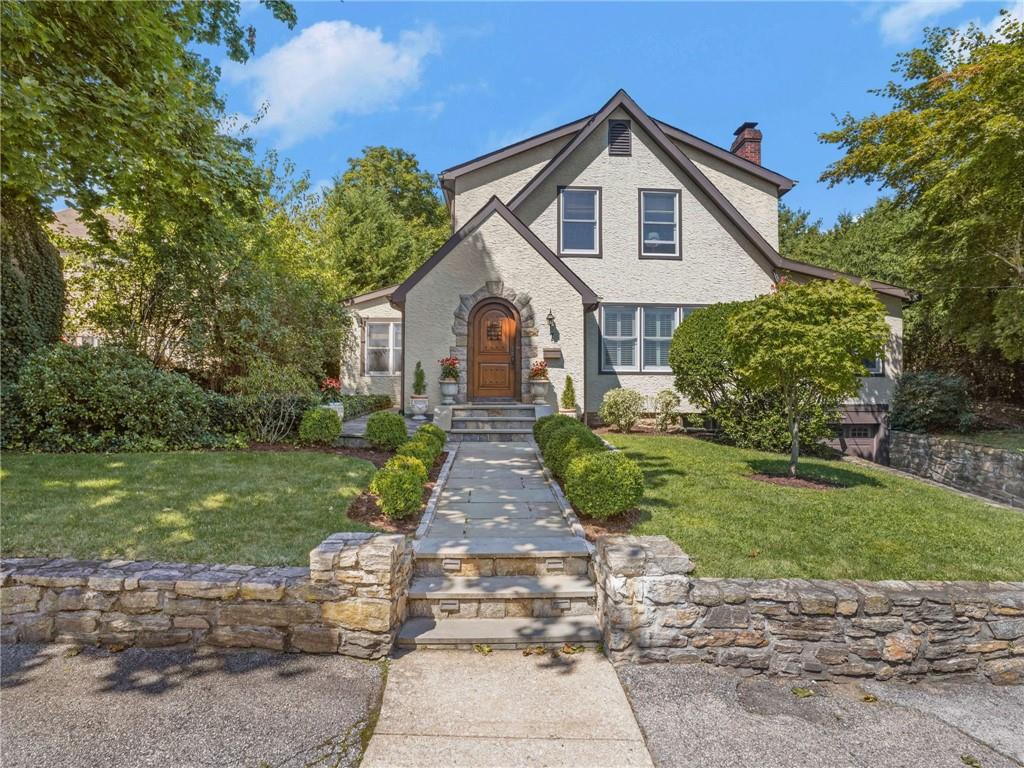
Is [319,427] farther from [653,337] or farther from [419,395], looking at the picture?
[653,337]

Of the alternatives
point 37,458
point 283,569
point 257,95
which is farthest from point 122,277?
point 283,569

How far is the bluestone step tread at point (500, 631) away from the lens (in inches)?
148

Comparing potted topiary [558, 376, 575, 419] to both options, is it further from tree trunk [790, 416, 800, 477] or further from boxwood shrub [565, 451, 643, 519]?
boxwood shrub [565, 451, 643, 519]

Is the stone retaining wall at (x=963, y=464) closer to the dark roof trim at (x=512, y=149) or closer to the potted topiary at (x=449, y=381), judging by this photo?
the potted topiary at (x=449, y=381)

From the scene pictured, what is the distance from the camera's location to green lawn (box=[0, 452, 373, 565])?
14.1ft

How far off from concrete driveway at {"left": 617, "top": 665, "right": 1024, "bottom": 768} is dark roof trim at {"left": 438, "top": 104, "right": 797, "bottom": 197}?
13810mm

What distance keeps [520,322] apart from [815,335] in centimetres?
667

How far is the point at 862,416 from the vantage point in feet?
43.0

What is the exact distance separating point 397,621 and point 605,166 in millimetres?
13137

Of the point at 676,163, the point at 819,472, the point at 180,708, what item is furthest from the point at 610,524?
the point at 676,163

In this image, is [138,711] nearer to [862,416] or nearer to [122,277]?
[122,277]

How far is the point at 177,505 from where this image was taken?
17.7ft

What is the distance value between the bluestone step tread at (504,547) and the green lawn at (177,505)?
947 mm

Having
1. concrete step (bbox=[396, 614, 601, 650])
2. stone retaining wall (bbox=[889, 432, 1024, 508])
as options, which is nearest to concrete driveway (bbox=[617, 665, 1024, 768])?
concrete step (bbox=[396, 614, 601, 650])
